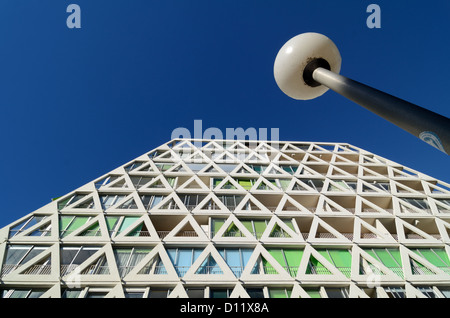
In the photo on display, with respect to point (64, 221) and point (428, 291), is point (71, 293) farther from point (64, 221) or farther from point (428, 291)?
point (428, 291)

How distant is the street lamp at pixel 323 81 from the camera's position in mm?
3341

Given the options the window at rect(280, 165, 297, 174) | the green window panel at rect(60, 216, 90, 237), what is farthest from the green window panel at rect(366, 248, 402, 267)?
the green window panel at rect(60, 216, 90, 237)

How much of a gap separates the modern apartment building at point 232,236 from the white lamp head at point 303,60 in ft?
31.4

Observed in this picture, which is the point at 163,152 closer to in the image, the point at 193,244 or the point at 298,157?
the point at 193,244

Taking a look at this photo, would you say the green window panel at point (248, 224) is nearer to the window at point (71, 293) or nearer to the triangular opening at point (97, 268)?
the triangular opening at point (97, 268)

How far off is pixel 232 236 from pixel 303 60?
37.0 ft

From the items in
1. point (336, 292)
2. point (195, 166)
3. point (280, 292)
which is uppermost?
point (195, 166)

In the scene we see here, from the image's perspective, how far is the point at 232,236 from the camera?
14500 mm

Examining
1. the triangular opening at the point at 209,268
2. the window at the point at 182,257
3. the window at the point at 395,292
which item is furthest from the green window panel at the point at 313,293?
the window at the point at 182,257

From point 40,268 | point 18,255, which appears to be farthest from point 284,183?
point 18,255

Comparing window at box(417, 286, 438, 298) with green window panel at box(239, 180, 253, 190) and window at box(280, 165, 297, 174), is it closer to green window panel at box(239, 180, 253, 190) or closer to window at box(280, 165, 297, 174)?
green window panel at box(239, 180, 253, 190)

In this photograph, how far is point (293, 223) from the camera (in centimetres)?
1576
